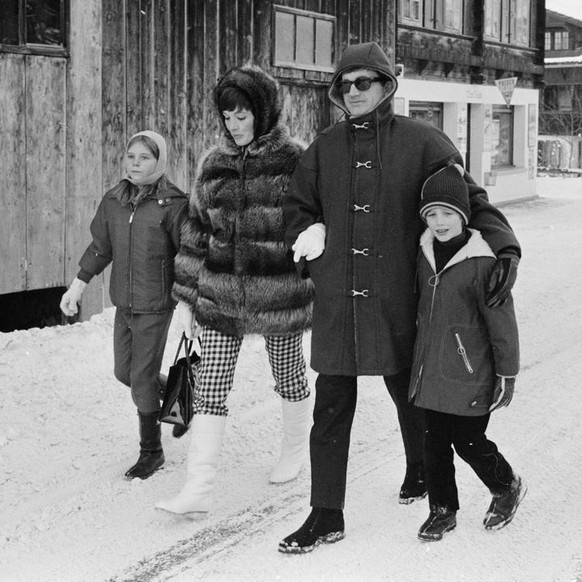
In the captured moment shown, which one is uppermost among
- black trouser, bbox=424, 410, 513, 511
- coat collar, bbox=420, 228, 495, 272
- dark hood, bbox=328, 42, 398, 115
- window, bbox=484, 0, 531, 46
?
window, bbox=484, 0, 531, 46

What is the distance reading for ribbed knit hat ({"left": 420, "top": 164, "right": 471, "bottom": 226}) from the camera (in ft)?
12.0

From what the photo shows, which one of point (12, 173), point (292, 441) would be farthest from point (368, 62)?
point (12, 173)

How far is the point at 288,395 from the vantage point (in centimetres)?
452

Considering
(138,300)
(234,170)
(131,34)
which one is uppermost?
(131,34)

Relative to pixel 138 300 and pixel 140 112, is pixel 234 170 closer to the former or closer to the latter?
pixel 138 300

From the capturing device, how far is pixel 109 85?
775cm

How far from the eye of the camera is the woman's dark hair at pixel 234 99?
4180mm

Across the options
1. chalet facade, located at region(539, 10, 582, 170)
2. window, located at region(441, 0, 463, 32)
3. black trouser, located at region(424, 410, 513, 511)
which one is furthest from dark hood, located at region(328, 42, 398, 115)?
chalet facade, located at region(539, 10, 582, 170)

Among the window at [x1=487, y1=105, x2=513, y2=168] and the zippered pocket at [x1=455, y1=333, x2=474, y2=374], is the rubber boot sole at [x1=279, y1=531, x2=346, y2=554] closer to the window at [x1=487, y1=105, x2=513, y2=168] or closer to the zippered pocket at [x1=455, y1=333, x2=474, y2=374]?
the zippered pocket at [x1=455, y1=333, x2=474, y2=374]

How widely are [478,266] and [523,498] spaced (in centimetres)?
110

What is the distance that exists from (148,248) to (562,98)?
36.7 metres

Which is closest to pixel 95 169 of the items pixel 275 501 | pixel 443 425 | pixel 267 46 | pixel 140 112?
pixel 140 112

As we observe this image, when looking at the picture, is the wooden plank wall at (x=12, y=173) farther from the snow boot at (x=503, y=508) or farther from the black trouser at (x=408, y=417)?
the snow boot at (x=503, y=508)

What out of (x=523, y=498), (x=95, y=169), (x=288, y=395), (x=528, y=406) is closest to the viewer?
(x=523, y=498)
